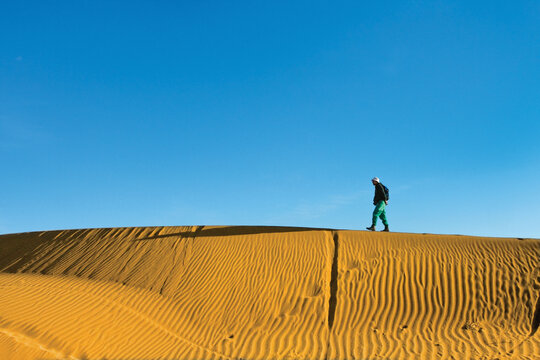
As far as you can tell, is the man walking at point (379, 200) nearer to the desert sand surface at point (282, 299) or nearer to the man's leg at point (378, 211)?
the man's leg at point (378, 211)

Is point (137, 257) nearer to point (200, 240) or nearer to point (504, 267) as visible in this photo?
point (200, 240)

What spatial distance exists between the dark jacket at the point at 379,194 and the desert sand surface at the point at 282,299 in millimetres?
1040

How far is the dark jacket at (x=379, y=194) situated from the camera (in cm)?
1208

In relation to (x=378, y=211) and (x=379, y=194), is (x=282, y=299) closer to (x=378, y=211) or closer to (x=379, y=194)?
(x=378, y=211)

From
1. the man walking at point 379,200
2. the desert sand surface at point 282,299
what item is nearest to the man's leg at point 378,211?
the man walking at point 379,200

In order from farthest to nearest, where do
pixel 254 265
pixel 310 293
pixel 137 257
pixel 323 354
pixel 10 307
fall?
pixel 137 257 → pixel 254 265 → pixel 310 293 → pixel 10 307 → pixel 323 354

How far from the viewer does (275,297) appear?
33.5 ft

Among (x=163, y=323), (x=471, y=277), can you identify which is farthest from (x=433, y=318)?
(x=163, y=323)

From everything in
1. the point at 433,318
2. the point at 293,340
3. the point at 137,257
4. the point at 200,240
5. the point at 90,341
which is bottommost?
the point at 90,341

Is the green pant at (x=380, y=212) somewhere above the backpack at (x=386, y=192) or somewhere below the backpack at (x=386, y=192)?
below

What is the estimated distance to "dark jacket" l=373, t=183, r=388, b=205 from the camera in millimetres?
12078

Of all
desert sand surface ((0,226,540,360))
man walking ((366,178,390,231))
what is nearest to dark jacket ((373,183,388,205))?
man walking ((366,178,390,231))

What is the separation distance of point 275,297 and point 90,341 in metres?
4.22

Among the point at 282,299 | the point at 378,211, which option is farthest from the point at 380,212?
the point at 282,299
